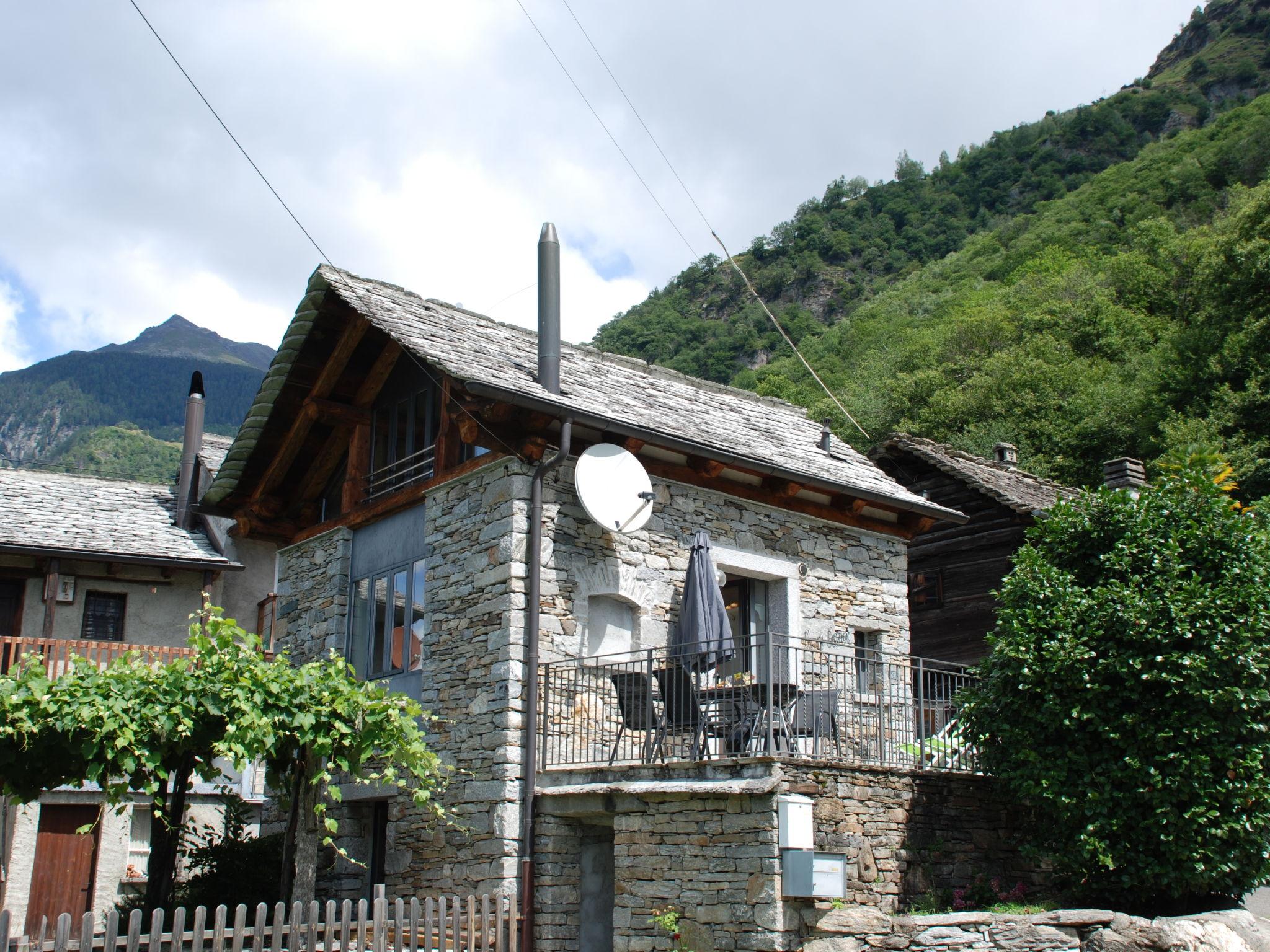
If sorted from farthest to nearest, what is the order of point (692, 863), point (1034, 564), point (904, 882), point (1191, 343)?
1. point (1191, 343)
2. point (1034, 564)
3. point (904, 882)
4. point (692, 863)

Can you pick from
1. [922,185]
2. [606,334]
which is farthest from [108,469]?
[922,185]

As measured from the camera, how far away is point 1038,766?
34.6 feet

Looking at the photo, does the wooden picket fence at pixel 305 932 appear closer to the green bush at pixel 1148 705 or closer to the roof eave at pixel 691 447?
the roof eave at pixel 691 447

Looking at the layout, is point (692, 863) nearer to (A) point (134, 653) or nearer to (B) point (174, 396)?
(A) point (134, 653)

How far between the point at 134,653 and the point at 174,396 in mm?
128410

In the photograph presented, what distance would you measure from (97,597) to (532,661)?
10390mm

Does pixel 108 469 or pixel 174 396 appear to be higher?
pixel 174 396

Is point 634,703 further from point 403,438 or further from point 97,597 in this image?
point 97,597

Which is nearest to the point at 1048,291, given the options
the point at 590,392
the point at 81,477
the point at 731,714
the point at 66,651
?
the point at 81,477

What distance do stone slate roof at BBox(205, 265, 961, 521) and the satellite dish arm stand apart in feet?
2.16

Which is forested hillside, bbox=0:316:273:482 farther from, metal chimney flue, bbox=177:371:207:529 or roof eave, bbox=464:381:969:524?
roof eave, bbox=464:381:969:524

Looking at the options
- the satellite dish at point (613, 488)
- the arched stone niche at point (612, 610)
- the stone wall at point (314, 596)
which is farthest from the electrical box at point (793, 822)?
the stone wall at point (314, 596)

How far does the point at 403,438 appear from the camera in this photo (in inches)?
567

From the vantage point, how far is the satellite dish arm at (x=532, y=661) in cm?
1095
